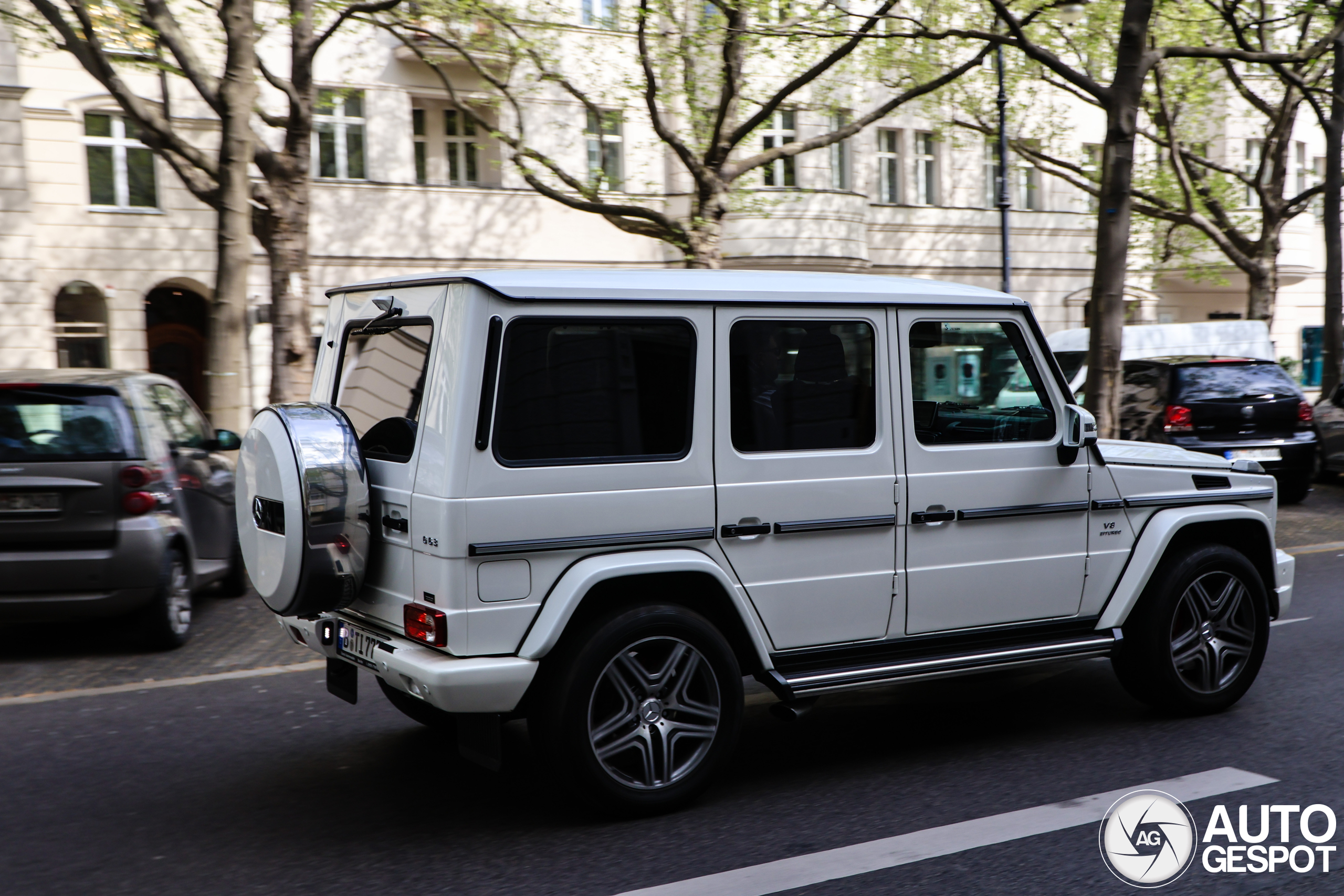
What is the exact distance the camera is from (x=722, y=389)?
4.55 meters

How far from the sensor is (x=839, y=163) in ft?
85.7

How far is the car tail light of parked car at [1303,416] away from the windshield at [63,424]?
457 inches

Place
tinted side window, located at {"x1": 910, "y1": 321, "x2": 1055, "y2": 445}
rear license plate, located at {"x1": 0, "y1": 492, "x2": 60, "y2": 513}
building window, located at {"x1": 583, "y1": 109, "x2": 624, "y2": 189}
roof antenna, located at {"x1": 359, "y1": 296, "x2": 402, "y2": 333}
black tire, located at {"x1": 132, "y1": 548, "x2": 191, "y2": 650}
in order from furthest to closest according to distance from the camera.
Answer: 1. building window, located at {"x1": 583, "y1": 109, "x2": 624, "y2": 189}
2. black tire, located at {"x1": 132, "y1": 548, "x2": 191, "y2": 650}
3. rear license plate, located at {"x1": 0, "y1": 492, "x2": 60, "y2": 513}
4. tinted side window, located at {"x1": 910, "y1": 321, "x2": 1055, "y2": 445}
5. roof antenna, located at {"x1": 359, "y1": 296, "x2": 402, "y2": 333}

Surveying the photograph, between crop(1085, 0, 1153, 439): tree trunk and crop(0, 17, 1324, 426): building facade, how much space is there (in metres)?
8.11

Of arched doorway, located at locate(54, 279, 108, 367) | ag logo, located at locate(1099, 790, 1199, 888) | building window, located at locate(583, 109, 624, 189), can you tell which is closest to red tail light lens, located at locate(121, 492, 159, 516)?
ag logo, located at locate(1099, 790, 1199, 888)

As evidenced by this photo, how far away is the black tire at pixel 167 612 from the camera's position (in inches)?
287

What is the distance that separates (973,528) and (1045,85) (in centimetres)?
2544

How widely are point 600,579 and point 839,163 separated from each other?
23.1 meters

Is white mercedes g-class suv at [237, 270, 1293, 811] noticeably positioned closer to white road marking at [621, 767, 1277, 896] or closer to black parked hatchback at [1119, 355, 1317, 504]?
white road marking at [621, 767, 1277, 896]

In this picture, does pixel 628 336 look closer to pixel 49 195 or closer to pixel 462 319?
A: pixel 462 319

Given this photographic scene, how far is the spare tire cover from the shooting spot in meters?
4.30

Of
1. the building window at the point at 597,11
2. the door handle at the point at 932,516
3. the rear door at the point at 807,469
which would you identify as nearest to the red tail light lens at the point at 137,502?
the rear door at the point at 807,469

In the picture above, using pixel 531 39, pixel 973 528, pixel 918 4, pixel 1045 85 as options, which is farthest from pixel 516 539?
pixel 1045 85

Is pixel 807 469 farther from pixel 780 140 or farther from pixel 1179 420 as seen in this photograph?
pixel 780 140
